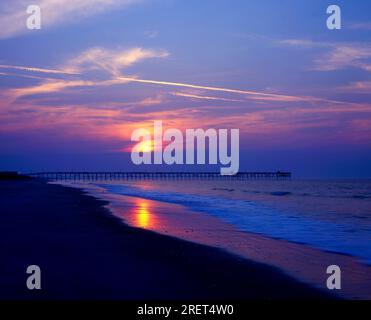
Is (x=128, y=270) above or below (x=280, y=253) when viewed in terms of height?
above

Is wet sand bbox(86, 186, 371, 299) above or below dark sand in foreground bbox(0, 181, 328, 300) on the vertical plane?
below

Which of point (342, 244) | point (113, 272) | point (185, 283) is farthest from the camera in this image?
point (342, 244)

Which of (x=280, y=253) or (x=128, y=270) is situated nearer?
(x=128, y=270)

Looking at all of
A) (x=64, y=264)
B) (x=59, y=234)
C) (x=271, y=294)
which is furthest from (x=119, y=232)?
(x=271, y=294)

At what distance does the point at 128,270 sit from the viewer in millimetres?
9617

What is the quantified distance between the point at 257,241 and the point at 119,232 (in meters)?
4.15

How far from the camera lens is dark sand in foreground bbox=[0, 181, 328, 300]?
26.2ft

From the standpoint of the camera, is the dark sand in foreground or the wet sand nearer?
the dark sand in foreground

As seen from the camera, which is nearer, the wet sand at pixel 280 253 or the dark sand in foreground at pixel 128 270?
the dark sand in foreground at pixel 128 270

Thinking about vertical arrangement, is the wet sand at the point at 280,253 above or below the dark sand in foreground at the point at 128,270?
below

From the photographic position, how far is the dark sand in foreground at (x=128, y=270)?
799cm

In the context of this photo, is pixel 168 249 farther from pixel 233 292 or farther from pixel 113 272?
pixel 233 292

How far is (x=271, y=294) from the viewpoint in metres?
8.11
